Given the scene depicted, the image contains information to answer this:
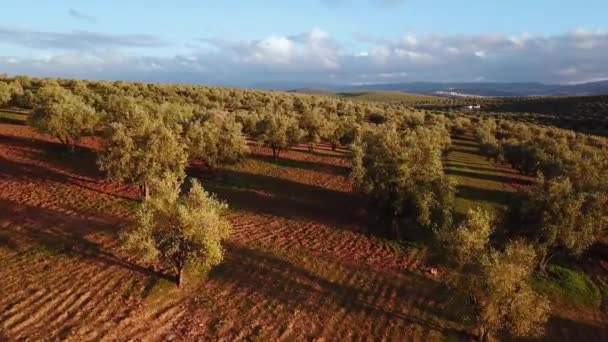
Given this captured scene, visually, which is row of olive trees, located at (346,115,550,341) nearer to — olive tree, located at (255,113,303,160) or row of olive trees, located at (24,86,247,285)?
row of olive trees, located at (24,86,247,285)

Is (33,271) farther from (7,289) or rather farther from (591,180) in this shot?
(591,180)

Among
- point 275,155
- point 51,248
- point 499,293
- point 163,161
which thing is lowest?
point 51,248

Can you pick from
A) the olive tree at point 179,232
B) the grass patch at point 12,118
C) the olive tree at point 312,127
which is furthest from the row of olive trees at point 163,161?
the olive tree at point 312,127

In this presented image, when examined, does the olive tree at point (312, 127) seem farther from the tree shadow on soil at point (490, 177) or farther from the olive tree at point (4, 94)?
the olive tree at point (4, 94)

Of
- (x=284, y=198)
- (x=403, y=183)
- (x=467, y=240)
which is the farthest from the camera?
(x=284, y=198)

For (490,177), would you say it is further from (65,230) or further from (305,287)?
(65,230)

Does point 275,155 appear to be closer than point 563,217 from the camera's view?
No

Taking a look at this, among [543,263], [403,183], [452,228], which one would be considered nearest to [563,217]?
[543,263]

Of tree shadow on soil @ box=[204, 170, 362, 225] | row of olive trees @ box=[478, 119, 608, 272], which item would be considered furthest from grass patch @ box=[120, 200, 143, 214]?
row of olive trees @ box=[478, 119, 608, 272]
